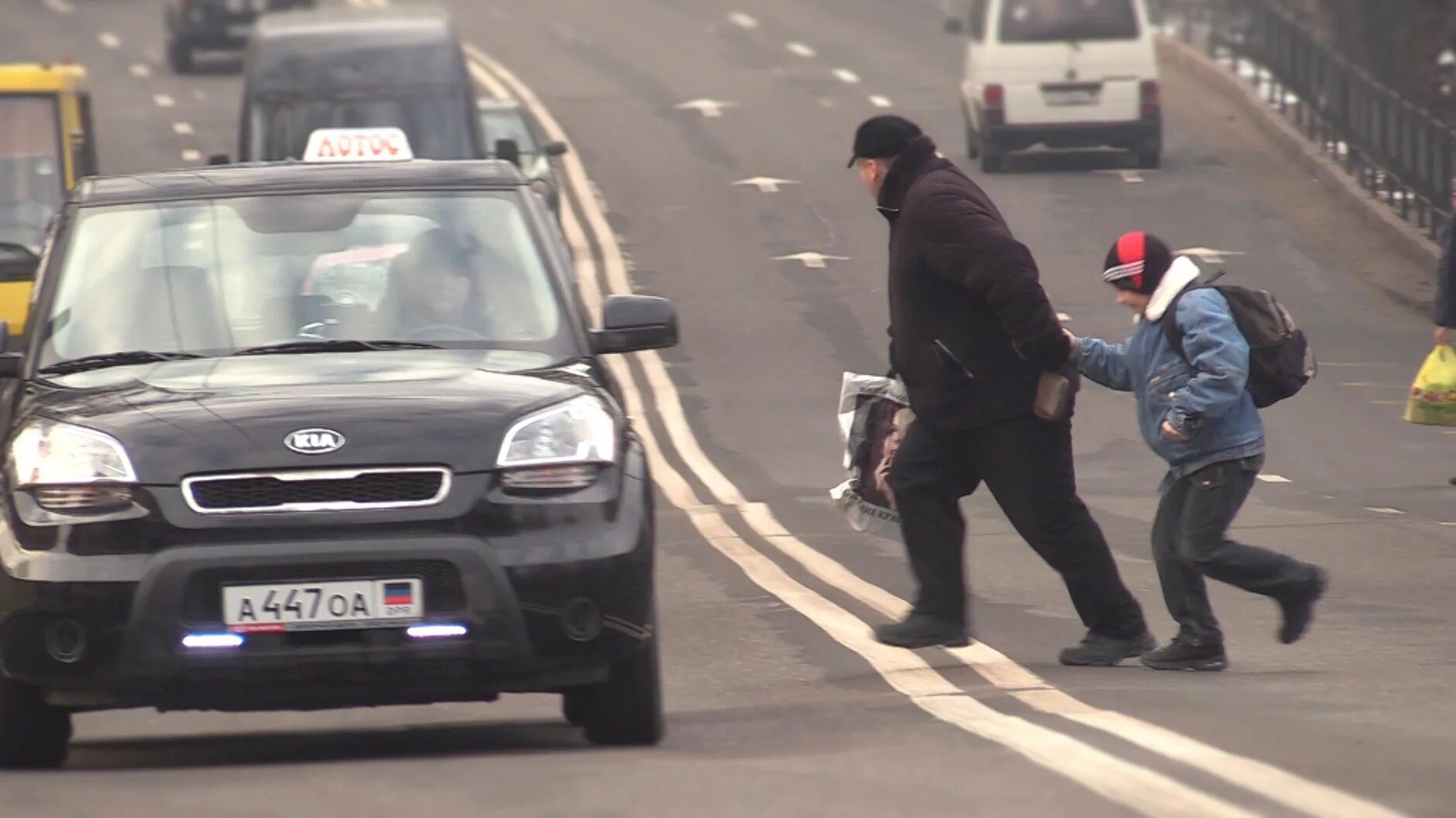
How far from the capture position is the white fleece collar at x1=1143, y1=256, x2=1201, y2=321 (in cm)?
927

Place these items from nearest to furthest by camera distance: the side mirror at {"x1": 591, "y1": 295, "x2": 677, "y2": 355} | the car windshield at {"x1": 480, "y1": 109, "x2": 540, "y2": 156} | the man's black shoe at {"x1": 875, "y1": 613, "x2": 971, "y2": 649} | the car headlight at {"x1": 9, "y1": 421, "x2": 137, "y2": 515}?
the car headlight at {"x1": 9, "y1": 421, "x2": 137, "y2": 515} < the side mirror at {"x1": 591, "y1": 295, "x2": 677, "y2": 355} < the man's black shoe at {"x1": 875, "y1": 613, "x2": 971, "y2": 649} < the car windshield at {"x1": 480, "y1": 109, "x2": 540, "y2": 156}

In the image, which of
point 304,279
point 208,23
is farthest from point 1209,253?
point 208,23

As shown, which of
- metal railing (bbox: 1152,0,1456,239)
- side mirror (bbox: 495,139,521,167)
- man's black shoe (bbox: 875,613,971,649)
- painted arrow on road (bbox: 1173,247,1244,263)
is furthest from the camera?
metal railing (bbox: 1152,0,1456,239)

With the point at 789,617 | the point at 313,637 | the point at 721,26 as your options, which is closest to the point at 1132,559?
the point at 789,617

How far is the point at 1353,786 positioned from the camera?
21.4 ft

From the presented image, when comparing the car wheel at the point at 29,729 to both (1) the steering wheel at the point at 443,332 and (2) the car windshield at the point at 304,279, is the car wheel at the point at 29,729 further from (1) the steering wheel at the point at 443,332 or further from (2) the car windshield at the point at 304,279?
(1) the steering wheel at the point at 443,332

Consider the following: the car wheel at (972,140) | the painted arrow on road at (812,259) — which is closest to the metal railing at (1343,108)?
the car wheel at (972,140)

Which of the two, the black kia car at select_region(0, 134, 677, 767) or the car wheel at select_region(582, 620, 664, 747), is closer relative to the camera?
the black kia car at select_region(0, 134, 677, 767)

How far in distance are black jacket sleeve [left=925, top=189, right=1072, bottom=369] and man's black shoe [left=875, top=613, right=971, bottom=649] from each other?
94cm

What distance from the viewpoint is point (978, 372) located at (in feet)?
30.3

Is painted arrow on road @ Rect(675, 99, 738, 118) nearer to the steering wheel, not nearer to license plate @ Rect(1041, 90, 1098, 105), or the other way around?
license plate @ Rect(1041, 90, 1098, 105)

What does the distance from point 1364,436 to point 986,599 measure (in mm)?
6386

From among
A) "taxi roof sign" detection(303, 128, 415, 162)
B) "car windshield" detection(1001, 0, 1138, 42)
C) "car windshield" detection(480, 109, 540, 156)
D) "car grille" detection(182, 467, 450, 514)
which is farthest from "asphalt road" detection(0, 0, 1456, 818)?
"taxi roof sign" detection(303, 128, 415, 162)

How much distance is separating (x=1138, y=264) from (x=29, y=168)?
33.6 ft
